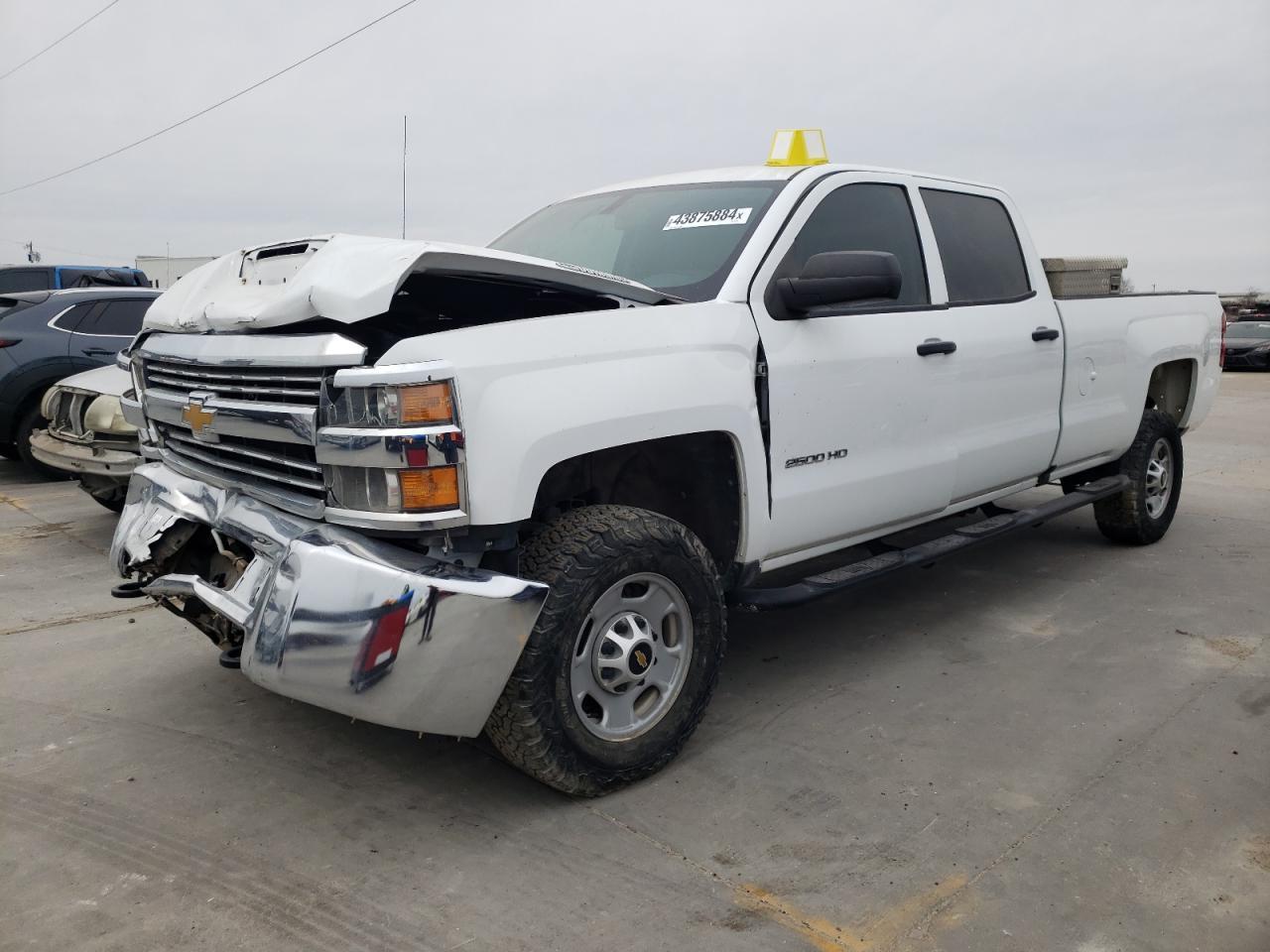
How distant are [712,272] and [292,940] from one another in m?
2.37

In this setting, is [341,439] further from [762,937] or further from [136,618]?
[136,618]

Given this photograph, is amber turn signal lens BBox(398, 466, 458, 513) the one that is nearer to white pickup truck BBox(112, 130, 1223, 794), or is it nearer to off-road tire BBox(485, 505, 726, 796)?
white pickup truck BBox(112, 130, 1223, 794)

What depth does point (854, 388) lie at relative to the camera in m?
3.76

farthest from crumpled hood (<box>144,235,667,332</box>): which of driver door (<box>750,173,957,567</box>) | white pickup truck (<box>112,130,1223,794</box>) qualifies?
driver door (<box>750,173,957,567</box>)

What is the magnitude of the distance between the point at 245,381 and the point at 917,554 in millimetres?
2602

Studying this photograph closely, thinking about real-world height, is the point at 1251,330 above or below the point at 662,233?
below

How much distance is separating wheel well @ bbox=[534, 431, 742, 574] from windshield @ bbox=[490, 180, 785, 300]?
1.72 feet

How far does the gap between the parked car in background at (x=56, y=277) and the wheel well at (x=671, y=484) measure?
40.1 feet

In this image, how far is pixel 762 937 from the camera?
2475 millimetres

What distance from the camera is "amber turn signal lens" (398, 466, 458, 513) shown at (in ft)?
8.76

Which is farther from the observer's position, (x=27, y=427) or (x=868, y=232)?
(x=27, y=427)

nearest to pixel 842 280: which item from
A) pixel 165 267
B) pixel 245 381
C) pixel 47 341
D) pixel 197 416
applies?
pixel 245 381

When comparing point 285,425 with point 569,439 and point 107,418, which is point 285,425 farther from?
point 107,418

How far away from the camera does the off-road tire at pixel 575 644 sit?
286cm
